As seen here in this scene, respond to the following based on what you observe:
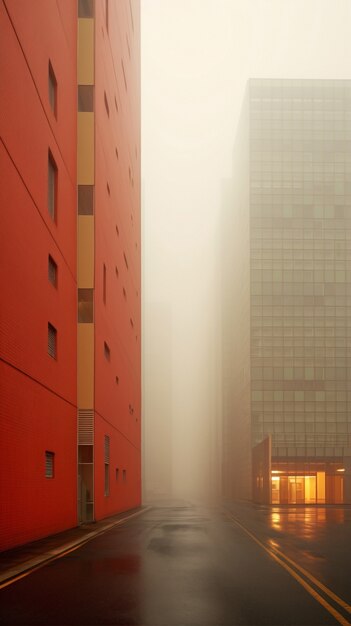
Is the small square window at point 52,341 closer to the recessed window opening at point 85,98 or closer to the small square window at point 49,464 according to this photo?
the small square window at point 49,464

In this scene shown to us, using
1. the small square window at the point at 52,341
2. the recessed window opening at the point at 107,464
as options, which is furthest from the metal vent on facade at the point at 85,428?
the small square window at the point at 52,341

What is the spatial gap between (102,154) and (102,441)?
1381 cm

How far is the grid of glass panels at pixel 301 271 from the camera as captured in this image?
3450 inches

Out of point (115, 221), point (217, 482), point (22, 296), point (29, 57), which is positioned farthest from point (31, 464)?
point (217, 482)

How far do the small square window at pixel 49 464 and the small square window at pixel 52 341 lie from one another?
3095 millimetres

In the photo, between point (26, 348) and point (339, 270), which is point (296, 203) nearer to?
point (339, 270)

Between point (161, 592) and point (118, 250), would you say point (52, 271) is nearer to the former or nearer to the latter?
point (161, 592)

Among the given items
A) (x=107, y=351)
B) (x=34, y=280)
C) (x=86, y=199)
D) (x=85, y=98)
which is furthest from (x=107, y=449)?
(x=34, y=280)

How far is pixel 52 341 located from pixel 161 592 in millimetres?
13577

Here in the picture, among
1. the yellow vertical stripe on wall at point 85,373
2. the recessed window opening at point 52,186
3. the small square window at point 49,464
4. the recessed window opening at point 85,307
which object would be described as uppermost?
the recessed window opening at point 52,186

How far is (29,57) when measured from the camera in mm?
19609

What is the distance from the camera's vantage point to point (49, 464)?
22.6 metres

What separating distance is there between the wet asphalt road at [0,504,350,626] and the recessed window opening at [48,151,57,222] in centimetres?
1113

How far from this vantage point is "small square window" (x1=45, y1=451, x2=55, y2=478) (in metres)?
22.1
